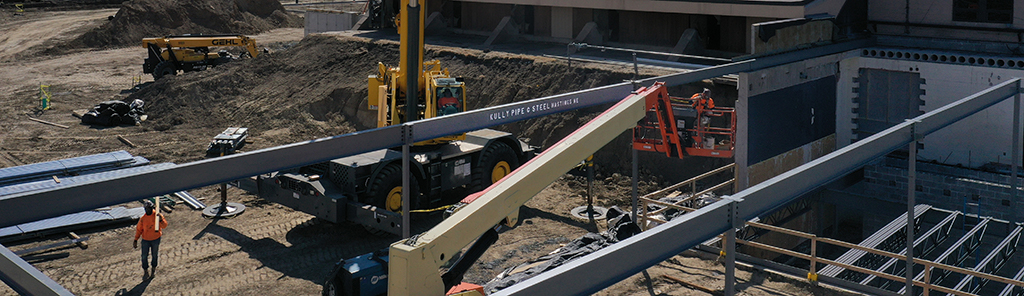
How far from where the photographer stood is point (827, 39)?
65.2 feet

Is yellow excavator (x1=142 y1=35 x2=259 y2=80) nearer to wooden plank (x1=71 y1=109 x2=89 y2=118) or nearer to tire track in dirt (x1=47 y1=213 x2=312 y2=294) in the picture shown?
wooden plank (x1=71 y1=109 x2=89 y2=118)

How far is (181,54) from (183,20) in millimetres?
15833

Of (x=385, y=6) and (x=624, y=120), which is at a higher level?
(x=385, y=6)

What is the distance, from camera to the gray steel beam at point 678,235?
6.85 meters

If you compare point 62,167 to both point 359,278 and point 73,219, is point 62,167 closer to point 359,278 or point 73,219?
point 73,219

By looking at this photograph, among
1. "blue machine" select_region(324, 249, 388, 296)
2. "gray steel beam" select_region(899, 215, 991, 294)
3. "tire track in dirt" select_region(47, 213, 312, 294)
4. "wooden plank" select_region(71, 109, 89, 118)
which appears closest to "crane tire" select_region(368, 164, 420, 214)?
"tire track in dirt" select_region(47, 213, 312, 294)

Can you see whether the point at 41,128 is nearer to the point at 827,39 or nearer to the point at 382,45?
the point at 382,45

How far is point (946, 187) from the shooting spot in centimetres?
1862

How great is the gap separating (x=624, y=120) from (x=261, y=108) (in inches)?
806

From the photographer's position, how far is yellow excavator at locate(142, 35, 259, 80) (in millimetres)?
35094

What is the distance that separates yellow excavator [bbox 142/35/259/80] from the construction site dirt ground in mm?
1022

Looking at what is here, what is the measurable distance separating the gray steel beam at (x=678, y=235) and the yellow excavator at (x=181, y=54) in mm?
30371

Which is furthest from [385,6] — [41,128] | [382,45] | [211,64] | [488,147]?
[488,147]

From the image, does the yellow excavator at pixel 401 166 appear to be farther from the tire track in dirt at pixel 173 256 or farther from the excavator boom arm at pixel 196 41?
the excavator boom arm at pixel 196 41
